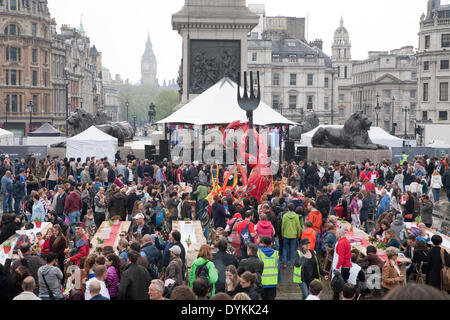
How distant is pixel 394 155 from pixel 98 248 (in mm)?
23748

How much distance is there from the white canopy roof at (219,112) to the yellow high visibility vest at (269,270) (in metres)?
15.5

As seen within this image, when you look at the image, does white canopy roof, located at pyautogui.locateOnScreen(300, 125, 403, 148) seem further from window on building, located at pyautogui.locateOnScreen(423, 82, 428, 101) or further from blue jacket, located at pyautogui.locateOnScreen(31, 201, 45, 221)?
window on building, located at pyautogui.locateOnScreen(423, 82, 428, 101)

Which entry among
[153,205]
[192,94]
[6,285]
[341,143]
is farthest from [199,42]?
[6,285]

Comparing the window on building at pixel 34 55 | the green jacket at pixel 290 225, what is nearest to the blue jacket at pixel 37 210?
the green jacket at pixel 290 225

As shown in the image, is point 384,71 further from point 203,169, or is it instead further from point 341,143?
point 203,169

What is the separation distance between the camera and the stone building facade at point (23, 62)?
7250 cm

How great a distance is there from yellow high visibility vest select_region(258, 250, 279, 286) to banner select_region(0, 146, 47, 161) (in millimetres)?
22229

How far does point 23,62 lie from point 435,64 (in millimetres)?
51394

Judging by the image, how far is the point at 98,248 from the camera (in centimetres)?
1127

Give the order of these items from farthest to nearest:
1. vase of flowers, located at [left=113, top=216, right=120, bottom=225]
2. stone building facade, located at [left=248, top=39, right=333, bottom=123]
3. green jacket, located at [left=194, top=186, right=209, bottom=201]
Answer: stone building facade, located at [left=248, top=39, right=333, bottom=123]
green jacket, located at [left=194, top=186, right=209, bottom=201]
vase of flowers, located at [left=113, top=216, right=120, bottom=225]

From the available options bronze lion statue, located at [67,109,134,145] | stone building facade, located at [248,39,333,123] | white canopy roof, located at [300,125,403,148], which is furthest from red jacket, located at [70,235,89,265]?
stone building facade, located at [248,39,333,123]

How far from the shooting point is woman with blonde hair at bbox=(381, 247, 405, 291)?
10398mm
